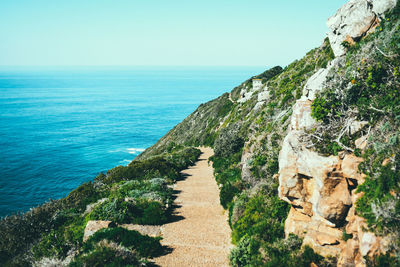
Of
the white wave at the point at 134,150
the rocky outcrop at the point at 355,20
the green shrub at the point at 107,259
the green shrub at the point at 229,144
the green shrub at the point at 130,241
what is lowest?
the white wave at the point at 134,150

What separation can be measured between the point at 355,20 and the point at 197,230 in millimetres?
12040

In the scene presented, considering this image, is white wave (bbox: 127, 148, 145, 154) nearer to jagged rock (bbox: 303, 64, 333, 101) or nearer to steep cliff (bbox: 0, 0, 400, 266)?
steep cliff (bbox: 0, 0, 400, 266)

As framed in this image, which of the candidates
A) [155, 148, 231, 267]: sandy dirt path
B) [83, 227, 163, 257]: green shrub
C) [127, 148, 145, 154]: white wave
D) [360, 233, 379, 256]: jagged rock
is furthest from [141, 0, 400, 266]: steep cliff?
[127, 148, 145, 154]: white wave

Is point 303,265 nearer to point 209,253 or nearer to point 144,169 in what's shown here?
point 209,253

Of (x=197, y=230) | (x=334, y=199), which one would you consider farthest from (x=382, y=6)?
(x=197, y=230)

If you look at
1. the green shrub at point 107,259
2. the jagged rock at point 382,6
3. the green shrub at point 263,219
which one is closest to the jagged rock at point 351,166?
the green shrub at point 263,219

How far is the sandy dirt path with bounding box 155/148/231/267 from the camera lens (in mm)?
10188

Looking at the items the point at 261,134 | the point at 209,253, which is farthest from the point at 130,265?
the point at 261,134

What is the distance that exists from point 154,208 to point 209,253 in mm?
4268

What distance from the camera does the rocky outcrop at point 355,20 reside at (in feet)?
34.9

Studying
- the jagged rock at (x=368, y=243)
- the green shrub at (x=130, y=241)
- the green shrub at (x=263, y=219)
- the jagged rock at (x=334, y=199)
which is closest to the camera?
the jagged rock at (x=368, y=243)

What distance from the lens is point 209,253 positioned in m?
10.6

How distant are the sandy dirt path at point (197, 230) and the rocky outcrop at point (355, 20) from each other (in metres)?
10.1

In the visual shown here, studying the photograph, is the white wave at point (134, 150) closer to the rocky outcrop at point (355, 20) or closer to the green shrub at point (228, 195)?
the green shrub at point (228, 195)
